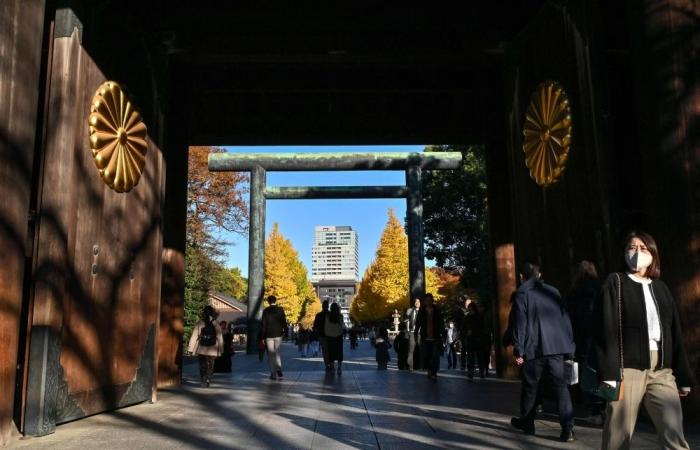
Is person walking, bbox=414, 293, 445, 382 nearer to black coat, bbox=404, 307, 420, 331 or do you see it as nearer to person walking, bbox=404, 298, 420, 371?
person walking, bbox=404, 298, 420, 371

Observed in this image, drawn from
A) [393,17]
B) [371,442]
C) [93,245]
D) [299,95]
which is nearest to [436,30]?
[393,17]

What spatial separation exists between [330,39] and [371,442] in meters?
6.33

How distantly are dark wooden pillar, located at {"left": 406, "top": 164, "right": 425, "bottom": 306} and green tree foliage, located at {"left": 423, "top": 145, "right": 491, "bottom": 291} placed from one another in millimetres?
9046

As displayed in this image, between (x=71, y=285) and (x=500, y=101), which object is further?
(x=500, y=101)

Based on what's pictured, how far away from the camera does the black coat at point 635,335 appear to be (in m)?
3.32

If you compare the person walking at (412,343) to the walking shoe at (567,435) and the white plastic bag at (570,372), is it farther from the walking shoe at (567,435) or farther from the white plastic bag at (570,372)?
the walking shoe at (567,435)

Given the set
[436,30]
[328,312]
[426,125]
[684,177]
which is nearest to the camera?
[684,177]

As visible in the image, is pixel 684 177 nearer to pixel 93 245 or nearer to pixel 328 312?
pixel 93 245

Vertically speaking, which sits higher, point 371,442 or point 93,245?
point 93,245

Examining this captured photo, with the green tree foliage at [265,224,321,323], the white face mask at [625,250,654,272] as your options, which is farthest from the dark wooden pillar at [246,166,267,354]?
the green tree foliage at [265,224,321,323]

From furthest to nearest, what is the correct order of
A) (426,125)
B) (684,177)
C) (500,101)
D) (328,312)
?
(328,312), (426,125), (500,101), (684,177)

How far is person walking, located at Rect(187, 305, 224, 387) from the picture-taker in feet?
33.9

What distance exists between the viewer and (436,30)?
28.9 ft

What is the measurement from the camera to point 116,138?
22.9 ft
